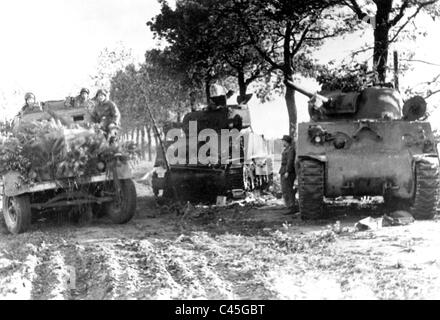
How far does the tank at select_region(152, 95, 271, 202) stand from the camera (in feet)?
43.3

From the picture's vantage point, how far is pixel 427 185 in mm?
9438

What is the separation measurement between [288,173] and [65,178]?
4.39 meters

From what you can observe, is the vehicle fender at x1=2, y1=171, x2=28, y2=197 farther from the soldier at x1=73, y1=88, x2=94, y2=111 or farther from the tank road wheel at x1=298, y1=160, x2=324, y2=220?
the tank road wheel at x1=298, y1=160, x2=324, y2=220

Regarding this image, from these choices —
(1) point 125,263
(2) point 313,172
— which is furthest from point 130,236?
(2) point 313,172

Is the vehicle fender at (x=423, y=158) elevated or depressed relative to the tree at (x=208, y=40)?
depressed

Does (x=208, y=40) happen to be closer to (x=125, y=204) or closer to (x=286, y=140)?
(x=286, y=140)

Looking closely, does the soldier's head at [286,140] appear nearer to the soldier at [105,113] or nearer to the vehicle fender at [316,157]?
the vehicle fender at [316,157]

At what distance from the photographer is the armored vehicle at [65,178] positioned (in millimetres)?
9219

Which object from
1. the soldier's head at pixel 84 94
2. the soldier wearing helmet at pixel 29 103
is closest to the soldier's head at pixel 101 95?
the soldier's head at pixel 84 94

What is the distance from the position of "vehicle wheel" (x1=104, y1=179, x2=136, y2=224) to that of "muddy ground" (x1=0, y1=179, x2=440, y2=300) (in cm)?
23

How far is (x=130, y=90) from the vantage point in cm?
2983

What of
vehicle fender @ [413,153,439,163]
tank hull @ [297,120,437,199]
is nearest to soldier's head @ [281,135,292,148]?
tank hull @ [297,120,437,199]

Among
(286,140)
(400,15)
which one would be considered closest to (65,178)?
(286,140)

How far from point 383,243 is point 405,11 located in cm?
1188
